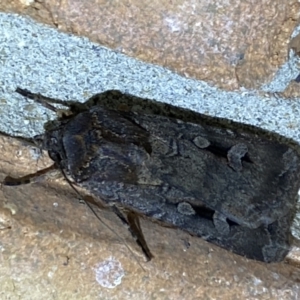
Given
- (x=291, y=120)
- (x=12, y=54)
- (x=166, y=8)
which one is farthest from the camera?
(x=291, y=120)

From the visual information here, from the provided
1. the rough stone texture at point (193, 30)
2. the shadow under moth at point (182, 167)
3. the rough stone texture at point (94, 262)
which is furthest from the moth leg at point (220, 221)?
the rough stone texture at point (193, 30)

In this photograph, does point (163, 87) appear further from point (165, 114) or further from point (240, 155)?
point (240, 155)

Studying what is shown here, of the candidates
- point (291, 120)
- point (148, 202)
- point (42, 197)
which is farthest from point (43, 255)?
point (291, 120)

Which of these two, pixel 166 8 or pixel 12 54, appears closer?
pixel 166 8

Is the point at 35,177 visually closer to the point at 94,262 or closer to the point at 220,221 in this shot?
the point at 94,262

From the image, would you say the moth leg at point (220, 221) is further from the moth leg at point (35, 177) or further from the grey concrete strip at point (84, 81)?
the moth leg at point (35, 177)
